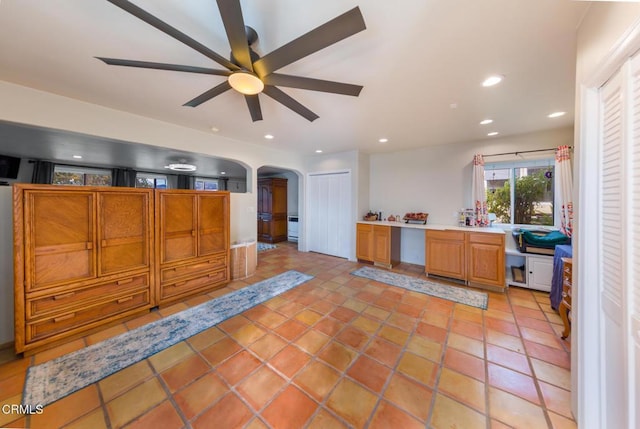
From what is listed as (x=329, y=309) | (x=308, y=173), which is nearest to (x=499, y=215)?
(x=329, y=309)

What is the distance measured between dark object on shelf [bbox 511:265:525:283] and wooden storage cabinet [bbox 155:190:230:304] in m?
4.76

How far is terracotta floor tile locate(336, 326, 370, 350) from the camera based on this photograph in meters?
2.07

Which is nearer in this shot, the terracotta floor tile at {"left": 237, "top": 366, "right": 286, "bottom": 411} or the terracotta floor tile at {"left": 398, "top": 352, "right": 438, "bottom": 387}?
the terracotta floor tile at {"left": 237, "top": 366, "right": 286, "bottom": 411}

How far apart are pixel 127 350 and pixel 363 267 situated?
3663 mm

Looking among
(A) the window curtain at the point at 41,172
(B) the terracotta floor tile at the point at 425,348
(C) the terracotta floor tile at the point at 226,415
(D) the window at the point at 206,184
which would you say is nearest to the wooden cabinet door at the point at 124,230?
(C) the terracotta floor tile at the point at 226,415

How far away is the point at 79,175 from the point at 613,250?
10738 mm

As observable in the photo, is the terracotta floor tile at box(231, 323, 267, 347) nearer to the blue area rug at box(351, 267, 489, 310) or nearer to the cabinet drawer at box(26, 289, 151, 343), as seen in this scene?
the cabinet drawer at box(26, 289, 151, 343)

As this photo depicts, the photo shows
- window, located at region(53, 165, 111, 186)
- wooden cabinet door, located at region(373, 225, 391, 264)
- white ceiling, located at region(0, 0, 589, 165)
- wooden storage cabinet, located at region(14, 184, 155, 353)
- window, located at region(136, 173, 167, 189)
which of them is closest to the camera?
white ceiling, located at region(0, 0, 589, 165)

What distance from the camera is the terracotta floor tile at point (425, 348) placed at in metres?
1.93

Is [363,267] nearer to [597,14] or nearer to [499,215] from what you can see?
[499,215]

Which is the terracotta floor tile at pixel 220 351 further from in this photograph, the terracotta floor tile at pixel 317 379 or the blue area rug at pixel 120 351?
the terracotta floor tile at pixel 317 379

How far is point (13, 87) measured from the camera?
214cm

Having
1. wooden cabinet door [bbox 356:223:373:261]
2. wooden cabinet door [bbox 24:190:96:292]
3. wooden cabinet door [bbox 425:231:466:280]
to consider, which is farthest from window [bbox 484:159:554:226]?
wooden cabinet door [bbox 24:190:96:292]

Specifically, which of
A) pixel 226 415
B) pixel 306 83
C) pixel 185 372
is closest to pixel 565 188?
pixel 306 83
